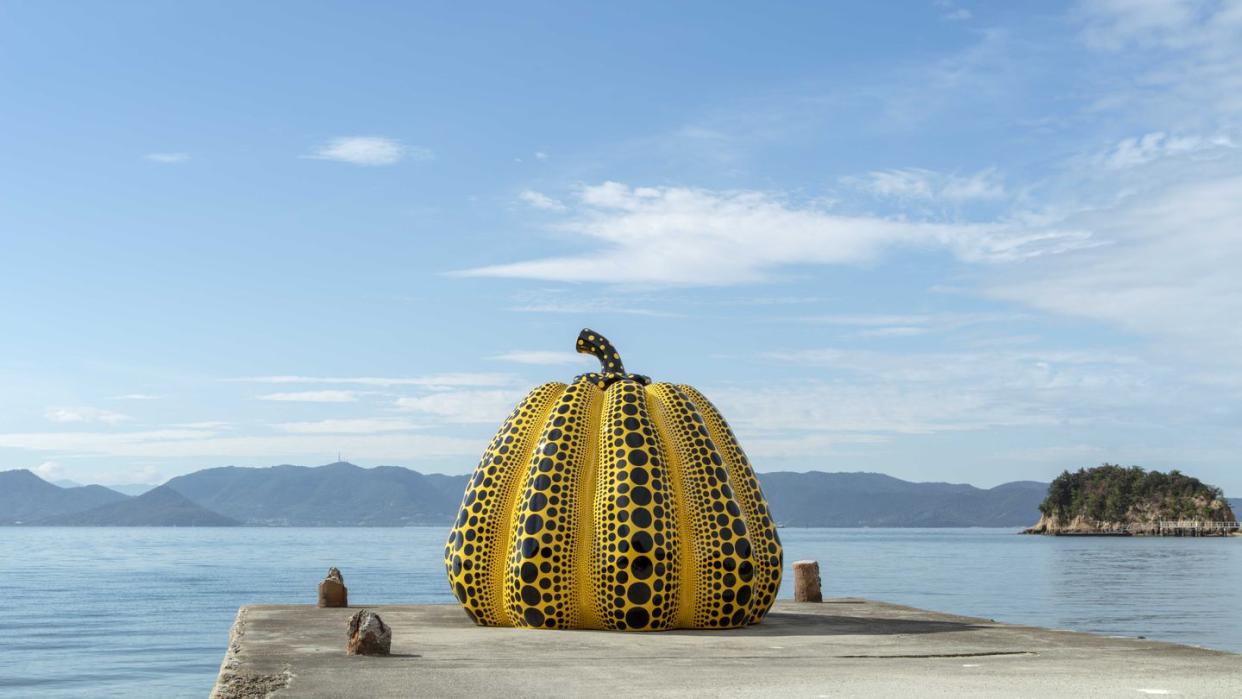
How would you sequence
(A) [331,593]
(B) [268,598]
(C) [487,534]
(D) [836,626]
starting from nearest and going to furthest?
(C) [487,534] → (D) [836,626] → (A) [331,593] → (B) [268,598]

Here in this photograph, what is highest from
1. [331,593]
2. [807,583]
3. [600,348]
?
[600,348]

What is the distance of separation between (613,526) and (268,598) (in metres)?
49.9

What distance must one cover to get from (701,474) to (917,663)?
4344 millimetres

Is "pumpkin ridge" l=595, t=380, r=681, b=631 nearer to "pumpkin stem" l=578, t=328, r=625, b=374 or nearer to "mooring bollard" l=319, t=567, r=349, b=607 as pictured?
"pumpkin stem" l=578, t=328, r=625, b=374

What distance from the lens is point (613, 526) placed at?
55.3ft

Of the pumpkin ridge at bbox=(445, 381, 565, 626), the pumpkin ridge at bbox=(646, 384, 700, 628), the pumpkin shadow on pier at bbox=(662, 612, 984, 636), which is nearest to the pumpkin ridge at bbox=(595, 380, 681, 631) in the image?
the pumpkin ridge at bbox=(646, 384, 700, 628)

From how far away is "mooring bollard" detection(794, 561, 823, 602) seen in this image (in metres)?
23.6

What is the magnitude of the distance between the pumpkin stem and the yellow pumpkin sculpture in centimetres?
121

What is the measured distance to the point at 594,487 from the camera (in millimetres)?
17312

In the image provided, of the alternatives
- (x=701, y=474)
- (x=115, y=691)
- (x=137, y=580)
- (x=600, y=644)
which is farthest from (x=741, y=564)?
(x=137, y=580)

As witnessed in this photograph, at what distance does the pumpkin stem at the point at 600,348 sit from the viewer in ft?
64.5

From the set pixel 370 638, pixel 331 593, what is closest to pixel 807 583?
pixel 331 593

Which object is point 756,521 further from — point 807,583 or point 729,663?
point 807,583

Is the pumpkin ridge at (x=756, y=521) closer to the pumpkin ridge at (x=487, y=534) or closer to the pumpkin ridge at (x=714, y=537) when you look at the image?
the pumpkin ridge at (x=714, y=537)
